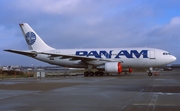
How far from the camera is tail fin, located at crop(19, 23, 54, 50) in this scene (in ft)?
122

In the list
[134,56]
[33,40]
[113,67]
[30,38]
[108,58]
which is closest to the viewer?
[113,67]

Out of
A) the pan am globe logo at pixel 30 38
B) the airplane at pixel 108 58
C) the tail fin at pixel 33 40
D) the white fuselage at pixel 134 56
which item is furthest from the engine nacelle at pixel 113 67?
the pan am globe logo at pixel 30 38

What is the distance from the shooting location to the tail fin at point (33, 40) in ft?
122

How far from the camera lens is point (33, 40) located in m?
37.1

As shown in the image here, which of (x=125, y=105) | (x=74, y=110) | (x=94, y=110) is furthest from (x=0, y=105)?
(x=125, y=105)

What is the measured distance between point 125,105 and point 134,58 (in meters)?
23.1

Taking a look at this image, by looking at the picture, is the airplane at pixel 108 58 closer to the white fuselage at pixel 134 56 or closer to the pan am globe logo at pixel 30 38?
the white fuselage at pixel 134 56

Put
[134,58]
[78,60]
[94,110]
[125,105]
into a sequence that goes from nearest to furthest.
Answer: [94,110] → [125,105] → [134,58] → [78,60]

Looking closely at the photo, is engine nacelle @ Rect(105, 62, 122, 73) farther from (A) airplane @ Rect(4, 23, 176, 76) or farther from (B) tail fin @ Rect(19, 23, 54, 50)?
(B) tail fin @ Rect(19, 23, 54, 50)

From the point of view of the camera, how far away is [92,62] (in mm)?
32406

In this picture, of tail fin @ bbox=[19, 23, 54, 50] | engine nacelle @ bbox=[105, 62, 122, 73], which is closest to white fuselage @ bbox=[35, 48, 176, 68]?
engine nacelle @ bbox=[105, 62, 122, 73]

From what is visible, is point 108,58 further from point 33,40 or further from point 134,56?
point 33,40

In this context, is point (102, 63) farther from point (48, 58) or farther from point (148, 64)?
point (48, 58)

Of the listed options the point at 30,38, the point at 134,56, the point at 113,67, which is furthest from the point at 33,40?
the point at 134,56
